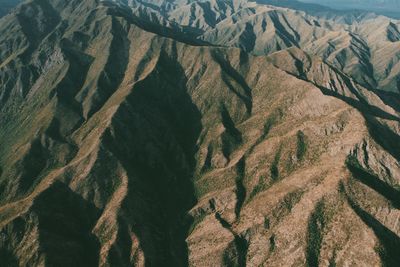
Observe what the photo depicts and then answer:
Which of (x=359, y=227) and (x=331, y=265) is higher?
(x=359, y=227)

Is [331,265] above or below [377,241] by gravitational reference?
below

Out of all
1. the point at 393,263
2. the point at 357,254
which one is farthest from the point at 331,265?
the point at 393,263

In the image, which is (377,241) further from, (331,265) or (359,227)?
(331,265)

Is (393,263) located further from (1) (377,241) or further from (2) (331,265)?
(2) (331,265)

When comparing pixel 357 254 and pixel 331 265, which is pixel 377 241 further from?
pixel 331 265

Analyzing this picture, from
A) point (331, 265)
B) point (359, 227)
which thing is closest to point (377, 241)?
point (359, 227)
